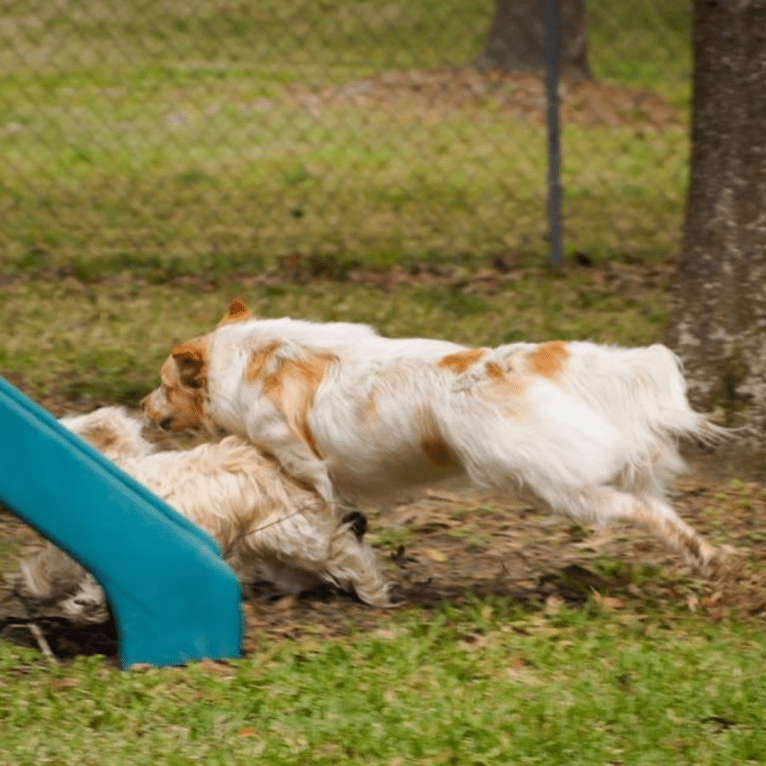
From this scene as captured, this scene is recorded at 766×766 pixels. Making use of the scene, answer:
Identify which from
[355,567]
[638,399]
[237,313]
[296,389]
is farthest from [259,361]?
[638,399]

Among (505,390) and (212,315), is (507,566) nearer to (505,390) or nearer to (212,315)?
(505,390)

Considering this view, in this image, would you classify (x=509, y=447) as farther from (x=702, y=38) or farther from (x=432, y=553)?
(x=702, y=38)

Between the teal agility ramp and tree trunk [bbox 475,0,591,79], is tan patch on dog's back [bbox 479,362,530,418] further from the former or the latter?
tree trunk [bbox 475,0,591,79]

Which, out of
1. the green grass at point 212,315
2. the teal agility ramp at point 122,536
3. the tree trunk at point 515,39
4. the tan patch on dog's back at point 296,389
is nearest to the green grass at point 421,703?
the teal agility ramp at point 122,536

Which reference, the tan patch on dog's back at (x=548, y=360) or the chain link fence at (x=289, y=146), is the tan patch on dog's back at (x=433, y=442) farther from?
the chain link fence at (x=289, y=146)

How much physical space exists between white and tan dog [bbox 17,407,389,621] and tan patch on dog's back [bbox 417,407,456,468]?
348 mm

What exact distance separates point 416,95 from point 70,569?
9937 millimetres

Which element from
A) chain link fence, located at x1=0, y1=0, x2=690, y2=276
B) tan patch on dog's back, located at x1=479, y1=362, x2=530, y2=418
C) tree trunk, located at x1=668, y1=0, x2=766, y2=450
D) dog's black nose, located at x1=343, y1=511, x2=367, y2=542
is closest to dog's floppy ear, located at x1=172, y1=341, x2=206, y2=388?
dog's black nose, located at x1=343, y1=511, x2=367, y2=542

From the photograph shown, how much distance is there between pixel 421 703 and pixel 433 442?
29.6 inches

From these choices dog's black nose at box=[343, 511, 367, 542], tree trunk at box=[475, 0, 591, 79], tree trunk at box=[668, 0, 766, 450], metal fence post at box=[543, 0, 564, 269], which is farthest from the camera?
tree trunk at box=[475, 0, 591, 79]

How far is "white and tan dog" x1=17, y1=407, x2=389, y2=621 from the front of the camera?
4.43 meters

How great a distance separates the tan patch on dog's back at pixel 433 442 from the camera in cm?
432

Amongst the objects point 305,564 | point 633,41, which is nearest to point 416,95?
point 633,41

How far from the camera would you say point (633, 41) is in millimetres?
18469
